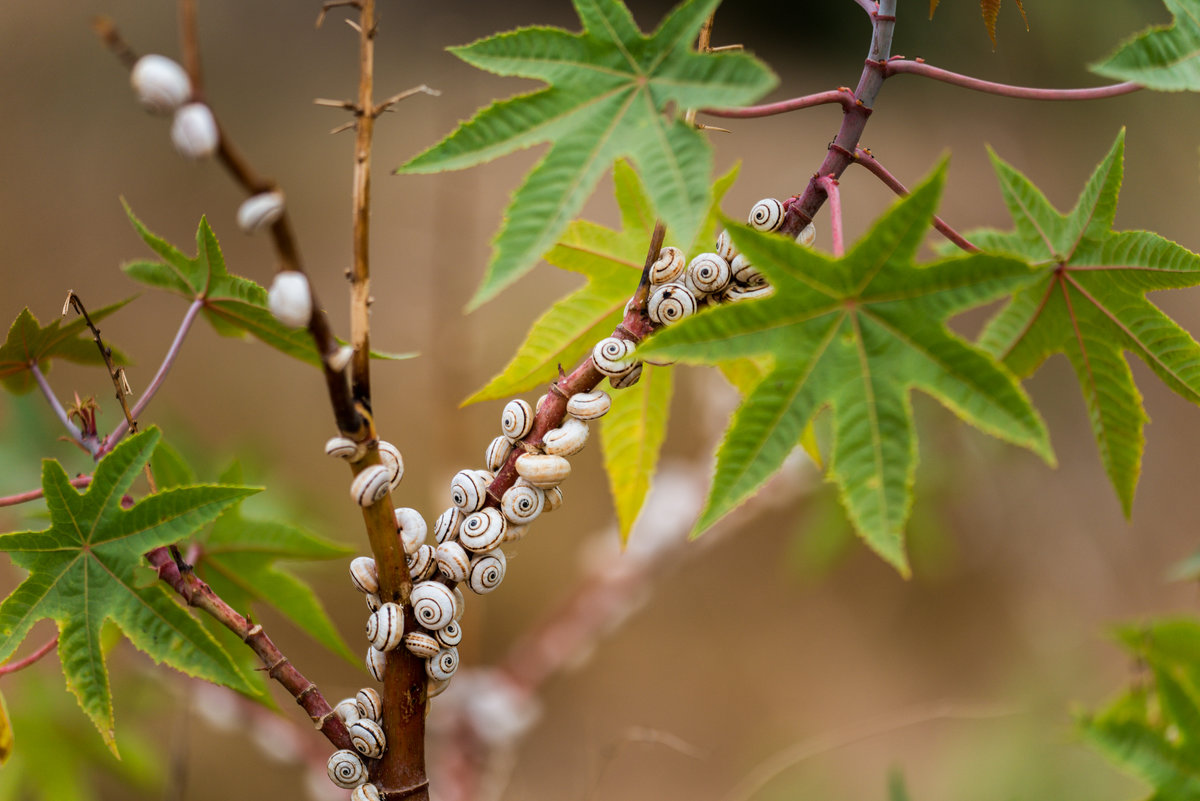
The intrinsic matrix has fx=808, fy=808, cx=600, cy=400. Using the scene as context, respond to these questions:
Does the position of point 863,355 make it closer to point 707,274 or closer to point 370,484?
point 707,274

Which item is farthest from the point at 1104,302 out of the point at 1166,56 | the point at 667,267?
the point at 667,267

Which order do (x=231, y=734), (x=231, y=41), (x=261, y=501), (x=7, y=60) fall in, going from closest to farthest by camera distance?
(x=261, y=501)
(x=231, y=734)
(x=7, y=60)
(x=231, y=41)

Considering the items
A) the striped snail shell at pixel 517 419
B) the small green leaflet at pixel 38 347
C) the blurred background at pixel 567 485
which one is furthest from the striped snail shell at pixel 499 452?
the blurred background at pixel 567 485

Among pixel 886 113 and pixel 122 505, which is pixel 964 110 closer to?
Answer: pixel 886 113

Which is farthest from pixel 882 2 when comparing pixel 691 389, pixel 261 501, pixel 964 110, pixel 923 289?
pixel 964 110

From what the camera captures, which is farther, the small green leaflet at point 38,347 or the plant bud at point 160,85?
the small green leaflet at point 38,347

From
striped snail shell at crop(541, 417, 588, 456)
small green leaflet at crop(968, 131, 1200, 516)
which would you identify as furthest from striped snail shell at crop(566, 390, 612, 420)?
small green leaflet at crop(968, 131, 1200, 516)

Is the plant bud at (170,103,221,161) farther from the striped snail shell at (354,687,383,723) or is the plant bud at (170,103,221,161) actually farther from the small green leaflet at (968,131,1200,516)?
the small green leaflet at (968,131,1200,516)

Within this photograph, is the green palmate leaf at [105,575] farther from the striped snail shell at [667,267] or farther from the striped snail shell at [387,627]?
the striped snail shell at [667,267]
